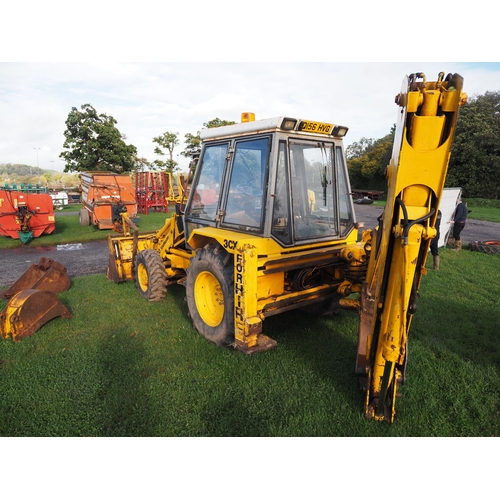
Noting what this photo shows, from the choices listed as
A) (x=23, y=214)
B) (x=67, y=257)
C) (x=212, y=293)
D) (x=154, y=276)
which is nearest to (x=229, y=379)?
(x=212, y=293)

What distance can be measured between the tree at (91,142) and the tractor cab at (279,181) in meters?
25.4

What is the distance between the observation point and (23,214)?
11547 mm

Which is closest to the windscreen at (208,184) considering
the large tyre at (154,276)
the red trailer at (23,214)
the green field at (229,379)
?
the large tyre at (154,276)

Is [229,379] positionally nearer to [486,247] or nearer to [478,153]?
[486,247]

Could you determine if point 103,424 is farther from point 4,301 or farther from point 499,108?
point 499,108

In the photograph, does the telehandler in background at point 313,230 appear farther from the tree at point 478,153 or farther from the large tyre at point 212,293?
the tree at point 478,153

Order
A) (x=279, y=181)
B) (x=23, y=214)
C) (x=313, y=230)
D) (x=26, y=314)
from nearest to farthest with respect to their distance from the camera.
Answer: (x=279, y=181), (x=313, y=230), (x=26, y=314), (x=23, y=214)

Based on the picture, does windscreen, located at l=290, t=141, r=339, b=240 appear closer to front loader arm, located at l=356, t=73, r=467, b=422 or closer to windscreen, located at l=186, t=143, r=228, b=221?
windscreen, located at l=186, t=143, r=228, b=221

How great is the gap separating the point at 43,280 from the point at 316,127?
519cm

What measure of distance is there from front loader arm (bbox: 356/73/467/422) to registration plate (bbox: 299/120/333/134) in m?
1.44

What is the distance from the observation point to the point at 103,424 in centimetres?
307

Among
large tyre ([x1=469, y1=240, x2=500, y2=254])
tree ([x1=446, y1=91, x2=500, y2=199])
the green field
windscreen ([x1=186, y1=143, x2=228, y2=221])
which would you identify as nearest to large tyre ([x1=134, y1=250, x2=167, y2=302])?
the green field

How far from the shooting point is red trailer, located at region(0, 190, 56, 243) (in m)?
11.3

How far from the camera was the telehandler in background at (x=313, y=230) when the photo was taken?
89.9 inches
